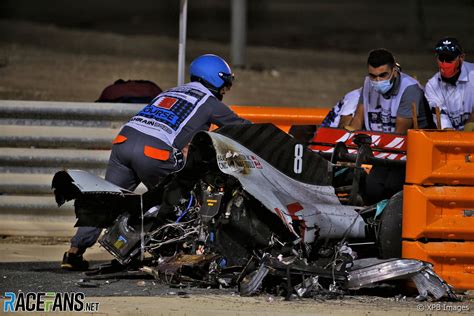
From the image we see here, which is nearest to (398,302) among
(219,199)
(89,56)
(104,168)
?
(219,199)

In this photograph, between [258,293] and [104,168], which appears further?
[104,168]

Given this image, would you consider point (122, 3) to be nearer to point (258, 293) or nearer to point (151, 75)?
point (151, 75)

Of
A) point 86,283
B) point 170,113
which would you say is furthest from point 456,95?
→ point 86,283

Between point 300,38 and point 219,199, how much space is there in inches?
705

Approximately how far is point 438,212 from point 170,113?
2.22m

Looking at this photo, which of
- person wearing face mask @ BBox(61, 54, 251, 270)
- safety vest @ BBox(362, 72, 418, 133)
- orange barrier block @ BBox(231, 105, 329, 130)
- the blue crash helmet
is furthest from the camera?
orange barrier block @ BBox(231, 105, 329, 130)

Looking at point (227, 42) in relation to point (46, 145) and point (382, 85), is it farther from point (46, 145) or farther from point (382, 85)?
point (382, 85)

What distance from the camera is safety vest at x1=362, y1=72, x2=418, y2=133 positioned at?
10227mm

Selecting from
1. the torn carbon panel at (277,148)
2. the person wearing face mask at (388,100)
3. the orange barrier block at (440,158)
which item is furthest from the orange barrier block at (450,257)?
the person wearing face mask at (388,100)

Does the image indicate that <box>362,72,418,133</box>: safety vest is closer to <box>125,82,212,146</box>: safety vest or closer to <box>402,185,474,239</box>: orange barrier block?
<box>125,82,212,146</box>: safety vest

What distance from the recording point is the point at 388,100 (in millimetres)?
10250

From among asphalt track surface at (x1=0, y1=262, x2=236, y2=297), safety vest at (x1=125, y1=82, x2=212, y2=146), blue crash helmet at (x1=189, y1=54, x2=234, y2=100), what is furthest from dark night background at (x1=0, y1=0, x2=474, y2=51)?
asphalt track surface at (x1=0, y1=262, x2=236, y2=297)

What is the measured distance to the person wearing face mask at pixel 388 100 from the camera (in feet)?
32.8

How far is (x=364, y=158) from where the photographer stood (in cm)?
909
